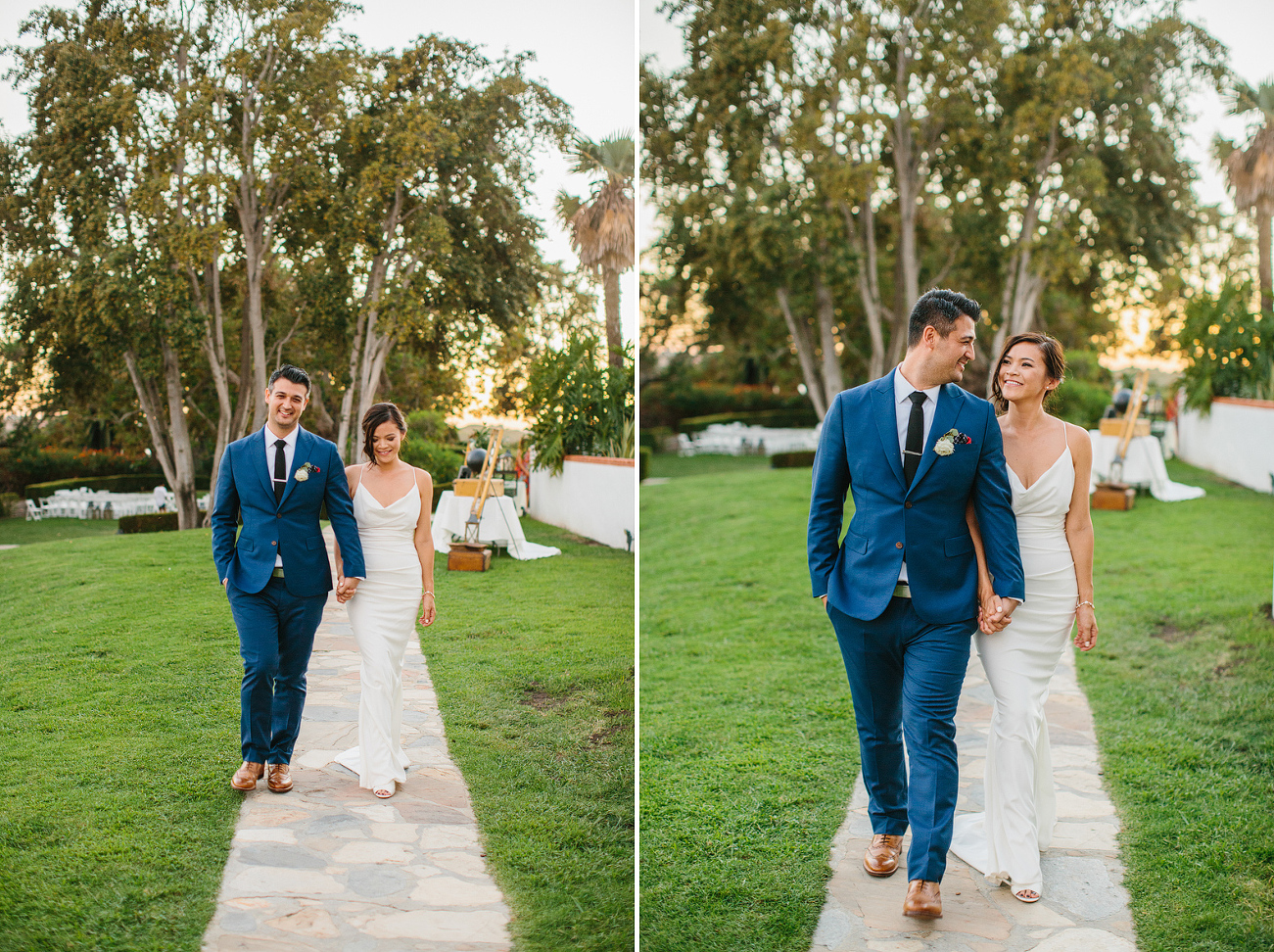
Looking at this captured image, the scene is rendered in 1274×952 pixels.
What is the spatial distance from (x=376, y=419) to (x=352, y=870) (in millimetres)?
1504

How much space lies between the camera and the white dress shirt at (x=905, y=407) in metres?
2.75

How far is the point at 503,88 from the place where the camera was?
11.2ft

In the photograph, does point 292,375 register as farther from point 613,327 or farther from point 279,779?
point 279,779

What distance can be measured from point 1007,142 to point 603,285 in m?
10.7

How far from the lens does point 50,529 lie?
3.23m

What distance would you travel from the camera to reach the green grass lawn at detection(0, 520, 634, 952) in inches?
105

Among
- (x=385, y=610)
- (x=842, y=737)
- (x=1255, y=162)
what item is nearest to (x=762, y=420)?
(x=1255, y=162)

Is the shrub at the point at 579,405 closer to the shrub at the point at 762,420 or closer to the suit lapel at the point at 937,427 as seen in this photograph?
the suit lapel at the point at 937,427

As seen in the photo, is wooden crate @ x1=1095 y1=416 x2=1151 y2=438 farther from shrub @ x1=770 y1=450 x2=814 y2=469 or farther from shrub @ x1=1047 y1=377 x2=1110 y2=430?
shrub @ x1=770 y1=450 x2=814 y2=469

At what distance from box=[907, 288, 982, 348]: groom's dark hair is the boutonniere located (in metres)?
0.30

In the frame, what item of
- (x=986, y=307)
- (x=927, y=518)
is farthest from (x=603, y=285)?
(x=986, y=307)

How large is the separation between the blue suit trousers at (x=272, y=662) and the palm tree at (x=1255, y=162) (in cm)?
722

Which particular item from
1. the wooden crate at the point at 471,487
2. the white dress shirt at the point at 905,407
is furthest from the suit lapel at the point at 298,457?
the white dress shirt at the point at 905,407

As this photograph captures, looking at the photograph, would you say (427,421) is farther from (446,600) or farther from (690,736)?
(690,736)
